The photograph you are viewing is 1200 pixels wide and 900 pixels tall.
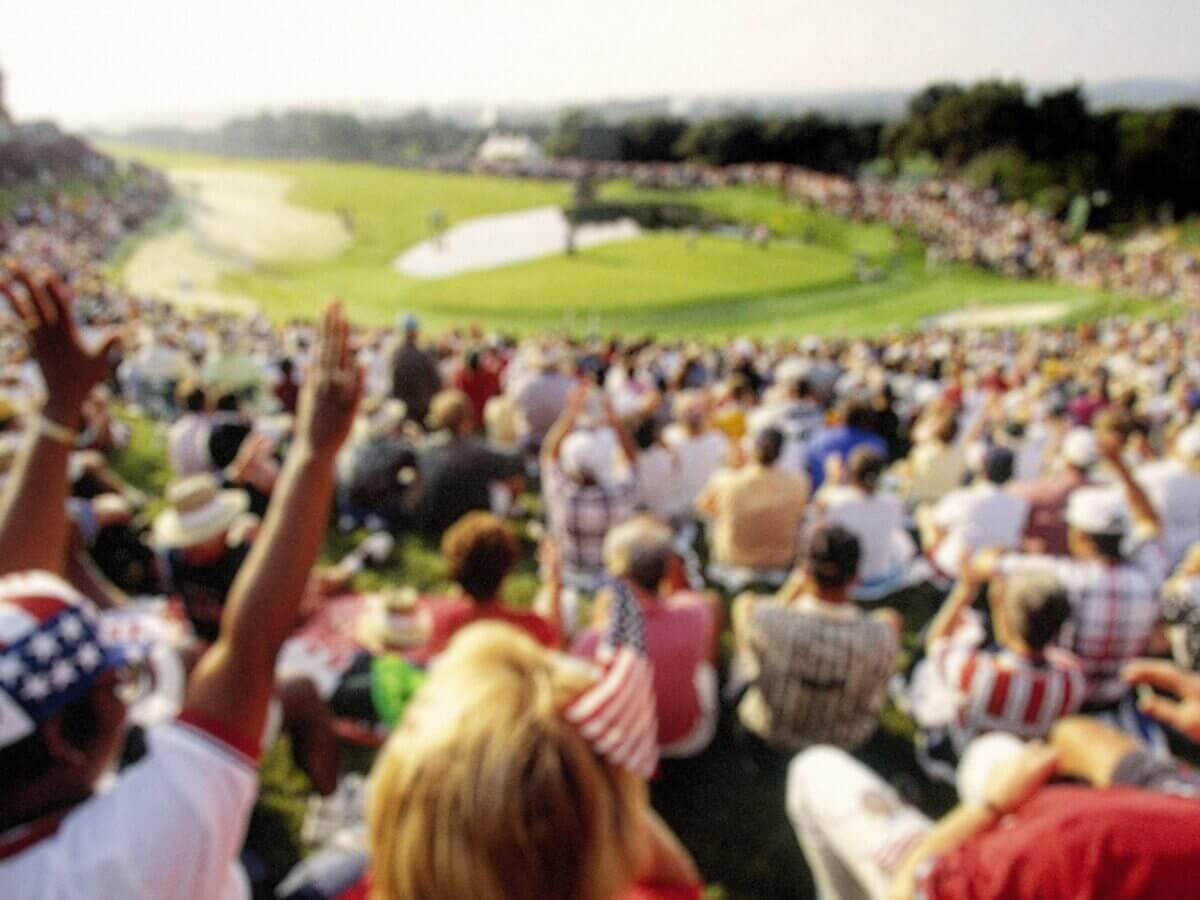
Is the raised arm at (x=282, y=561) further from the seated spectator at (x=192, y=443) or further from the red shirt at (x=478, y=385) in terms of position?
the red shirt at (x=478, y=385)

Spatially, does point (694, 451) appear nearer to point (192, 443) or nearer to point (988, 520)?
point (988, 520)

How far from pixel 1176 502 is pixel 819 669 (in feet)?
11.6

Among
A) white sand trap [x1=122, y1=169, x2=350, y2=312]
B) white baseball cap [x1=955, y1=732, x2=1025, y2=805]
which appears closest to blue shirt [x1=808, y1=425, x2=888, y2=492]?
white baseball cap [x1=955, y1=732, x2=1025, y2=805]

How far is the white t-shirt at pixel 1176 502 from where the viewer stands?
5238 millimetres

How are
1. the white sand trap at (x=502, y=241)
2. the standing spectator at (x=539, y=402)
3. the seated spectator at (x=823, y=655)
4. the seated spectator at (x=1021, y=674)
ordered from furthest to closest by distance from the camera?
the white sand trap at (x=502, y=241) < the standing spectator at (x=539, y=402) < the seated spectator at (x=823, y=655) < the seated spectator at (x=1021, y=674)

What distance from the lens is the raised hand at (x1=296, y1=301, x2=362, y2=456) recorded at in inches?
66.1

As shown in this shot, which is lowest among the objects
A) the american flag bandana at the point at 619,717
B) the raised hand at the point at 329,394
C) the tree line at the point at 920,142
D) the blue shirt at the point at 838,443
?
the blue shirt at the point at 838,443

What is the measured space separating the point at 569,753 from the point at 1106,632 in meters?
3.41

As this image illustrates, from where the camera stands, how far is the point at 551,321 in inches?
1000

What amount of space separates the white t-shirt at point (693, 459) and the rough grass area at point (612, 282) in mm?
18418

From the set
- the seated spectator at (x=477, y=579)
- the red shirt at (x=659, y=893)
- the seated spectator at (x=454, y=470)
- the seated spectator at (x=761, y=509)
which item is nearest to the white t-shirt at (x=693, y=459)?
the seated spectator at (x=761, y=509)

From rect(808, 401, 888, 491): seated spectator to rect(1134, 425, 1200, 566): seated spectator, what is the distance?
1849mm

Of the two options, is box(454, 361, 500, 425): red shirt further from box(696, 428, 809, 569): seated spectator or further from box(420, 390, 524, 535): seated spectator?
box(696, 428, 809, 569): seated spectator

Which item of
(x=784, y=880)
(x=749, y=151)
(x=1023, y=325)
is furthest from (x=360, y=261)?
(x=749, y=151)
